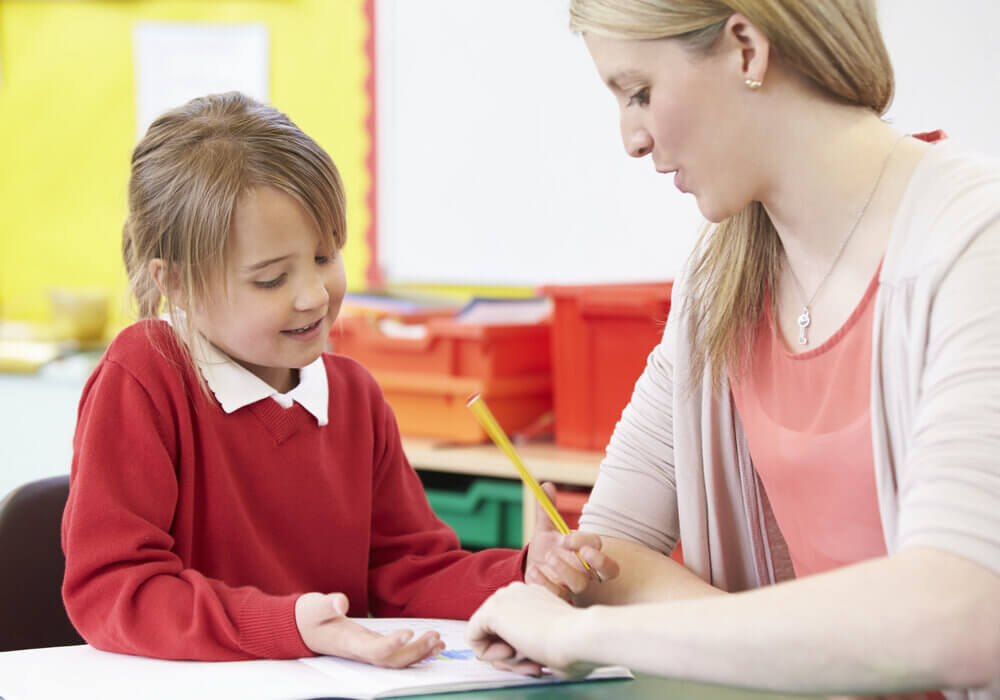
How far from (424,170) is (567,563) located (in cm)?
186

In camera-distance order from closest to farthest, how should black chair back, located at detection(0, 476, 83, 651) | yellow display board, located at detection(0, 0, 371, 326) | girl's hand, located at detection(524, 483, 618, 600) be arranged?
girl's hand, located at detection(524, 483, 618, 600) < black chair back, located at detection(0, 476, 83, 651) < yellow display board, located at detection(0, 0, 371, 326)

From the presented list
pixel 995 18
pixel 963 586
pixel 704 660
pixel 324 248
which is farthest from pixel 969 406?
pixel 995 18

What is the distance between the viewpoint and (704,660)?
667mm

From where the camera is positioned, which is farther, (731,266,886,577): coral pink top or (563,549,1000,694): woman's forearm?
(731,266,886,577): coral pink top

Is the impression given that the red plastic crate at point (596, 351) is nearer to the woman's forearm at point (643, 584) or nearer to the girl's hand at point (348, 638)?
the woman's forearm at point (643, 584)

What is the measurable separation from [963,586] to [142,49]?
9.38ft

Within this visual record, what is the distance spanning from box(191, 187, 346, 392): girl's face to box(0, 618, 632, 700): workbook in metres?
0.30

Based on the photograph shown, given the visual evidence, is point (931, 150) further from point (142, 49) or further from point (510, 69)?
point (142, 49)

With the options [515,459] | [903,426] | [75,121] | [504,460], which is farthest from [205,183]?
[75,121]

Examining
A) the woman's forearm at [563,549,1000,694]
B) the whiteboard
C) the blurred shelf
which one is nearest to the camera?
the woman's forearm at [563,549,1000,694]

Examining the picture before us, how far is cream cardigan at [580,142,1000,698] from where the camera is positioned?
686 mm

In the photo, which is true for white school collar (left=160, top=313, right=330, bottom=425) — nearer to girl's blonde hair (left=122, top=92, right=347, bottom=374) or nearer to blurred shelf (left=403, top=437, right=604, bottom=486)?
girl's blonde hair (left=122, top=92, right=347, bottom=374)

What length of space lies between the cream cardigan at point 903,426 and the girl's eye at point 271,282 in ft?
1.20

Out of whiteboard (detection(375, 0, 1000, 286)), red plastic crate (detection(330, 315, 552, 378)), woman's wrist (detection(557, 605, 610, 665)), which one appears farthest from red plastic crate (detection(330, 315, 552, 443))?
woman's wrist (detection(557, 605, 610, 665))
